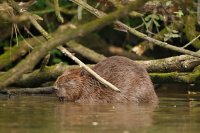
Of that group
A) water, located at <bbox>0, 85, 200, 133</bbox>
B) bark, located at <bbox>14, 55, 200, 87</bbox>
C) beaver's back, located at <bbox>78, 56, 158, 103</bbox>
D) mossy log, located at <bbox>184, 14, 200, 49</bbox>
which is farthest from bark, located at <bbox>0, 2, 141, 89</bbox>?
mossy log, located at <bbox>184, 14, 200, 49</bbox>

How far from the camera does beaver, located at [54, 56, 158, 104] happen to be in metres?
8.32

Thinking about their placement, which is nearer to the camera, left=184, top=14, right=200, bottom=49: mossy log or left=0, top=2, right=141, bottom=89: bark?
left=0, top=2, right=141, bottom=89: bark

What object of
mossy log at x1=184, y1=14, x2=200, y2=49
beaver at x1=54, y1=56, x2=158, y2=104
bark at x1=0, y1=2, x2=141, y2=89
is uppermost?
bark at x1=0, y1=2, x2=141, y2=89

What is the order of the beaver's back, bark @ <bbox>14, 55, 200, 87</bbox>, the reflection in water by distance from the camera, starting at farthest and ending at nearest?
1. bark @ <bbox>14, 55, 200, 87</bbox>
2. the beaver's back
3. the reflection in water

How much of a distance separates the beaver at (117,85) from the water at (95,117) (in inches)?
9.5

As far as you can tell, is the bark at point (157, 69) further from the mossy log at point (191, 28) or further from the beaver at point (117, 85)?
the mossy log at point (191, 28)

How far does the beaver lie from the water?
242 millimetres

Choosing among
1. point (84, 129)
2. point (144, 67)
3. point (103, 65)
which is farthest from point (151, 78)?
point (84, 129)

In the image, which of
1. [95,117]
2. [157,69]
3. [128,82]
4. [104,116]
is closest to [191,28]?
[157,69]

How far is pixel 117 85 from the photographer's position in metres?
8.31

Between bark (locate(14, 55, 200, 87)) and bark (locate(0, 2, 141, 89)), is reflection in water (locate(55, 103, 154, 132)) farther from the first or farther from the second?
bark (locate(14, 55, 200, 87))

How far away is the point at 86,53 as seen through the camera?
33.4ft

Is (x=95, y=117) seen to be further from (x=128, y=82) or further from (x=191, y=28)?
(x=191, y=28)

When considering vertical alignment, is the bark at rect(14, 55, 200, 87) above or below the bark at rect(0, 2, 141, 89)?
below
